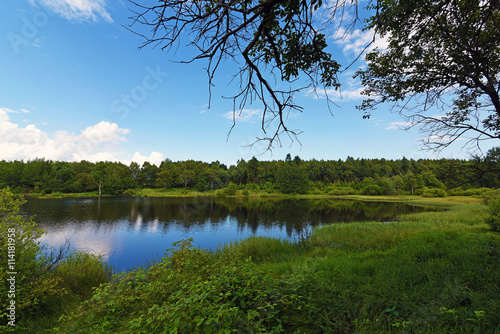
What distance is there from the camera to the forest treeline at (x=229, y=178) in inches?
2722

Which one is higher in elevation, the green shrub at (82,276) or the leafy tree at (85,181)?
the leafy tree at (85,181)

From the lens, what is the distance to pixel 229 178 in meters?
96.3

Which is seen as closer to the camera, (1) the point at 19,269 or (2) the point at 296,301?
(2) the point at 296,301

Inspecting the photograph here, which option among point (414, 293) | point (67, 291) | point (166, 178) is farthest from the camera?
point (166, 178)

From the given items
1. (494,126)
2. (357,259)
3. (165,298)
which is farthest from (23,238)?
(494,126)

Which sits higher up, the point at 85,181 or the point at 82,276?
the point at 85,181

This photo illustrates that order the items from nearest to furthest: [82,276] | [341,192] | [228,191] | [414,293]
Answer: [414,293], [82,276], [228,191], [341,192]

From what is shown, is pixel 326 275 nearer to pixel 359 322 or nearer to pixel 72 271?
pixel 359 322

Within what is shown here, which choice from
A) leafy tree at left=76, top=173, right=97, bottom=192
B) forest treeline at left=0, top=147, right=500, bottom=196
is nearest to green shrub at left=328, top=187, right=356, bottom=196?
forest treeline at left=0, top=147, right=500, bottom=196

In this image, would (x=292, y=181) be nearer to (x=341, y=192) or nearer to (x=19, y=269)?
(x=341, y=192)

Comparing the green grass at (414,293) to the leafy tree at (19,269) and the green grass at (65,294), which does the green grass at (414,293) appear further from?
the leafy tree at (19,269)

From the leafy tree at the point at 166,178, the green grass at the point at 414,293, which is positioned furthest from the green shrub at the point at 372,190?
the leafy tree at the point at 166,178

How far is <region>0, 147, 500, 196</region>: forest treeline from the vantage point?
227ft

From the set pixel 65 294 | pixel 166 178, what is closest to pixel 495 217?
pixel 65 294
